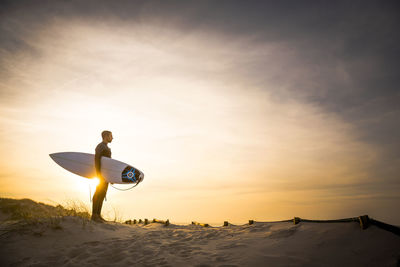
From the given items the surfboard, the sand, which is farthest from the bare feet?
the surfboard

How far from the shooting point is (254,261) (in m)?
2.93

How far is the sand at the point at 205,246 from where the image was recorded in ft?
9.13

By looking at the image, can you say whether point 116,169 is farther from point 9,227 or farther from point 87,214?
point 9,227

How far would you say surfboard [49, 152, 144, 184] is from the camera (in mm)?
6383

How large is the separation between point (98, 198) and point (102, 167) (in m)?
0.87

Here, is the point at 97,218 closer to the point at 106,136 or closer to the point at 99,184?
the point at 99,184

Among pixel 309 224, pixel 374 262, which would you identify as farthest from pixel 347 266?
pixel 309 224

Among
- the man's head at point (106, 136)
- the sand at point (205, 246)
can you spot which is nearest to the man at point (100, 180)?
the man's head at point (106, 136)

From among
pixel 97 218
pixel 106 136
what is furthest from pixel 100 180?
pixel 106 136

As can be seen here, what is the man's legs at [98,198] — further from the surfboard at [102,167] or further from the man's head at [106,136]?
the man's head at [106,136]

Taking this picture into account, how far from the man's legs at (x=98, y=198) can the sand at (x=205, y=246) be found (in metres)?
0.68

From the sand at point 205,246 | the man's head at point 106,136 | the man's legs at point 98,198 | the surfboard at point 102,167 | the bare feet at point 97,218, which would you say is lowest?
the sand at point 205,246

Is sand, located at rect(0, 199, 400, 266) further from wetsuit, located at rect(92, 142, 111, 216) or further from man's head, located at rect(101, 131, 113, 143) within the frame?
man's head, located at rect(101, 131, 113, 143)

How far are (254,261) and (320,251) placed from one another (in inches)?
37.3
